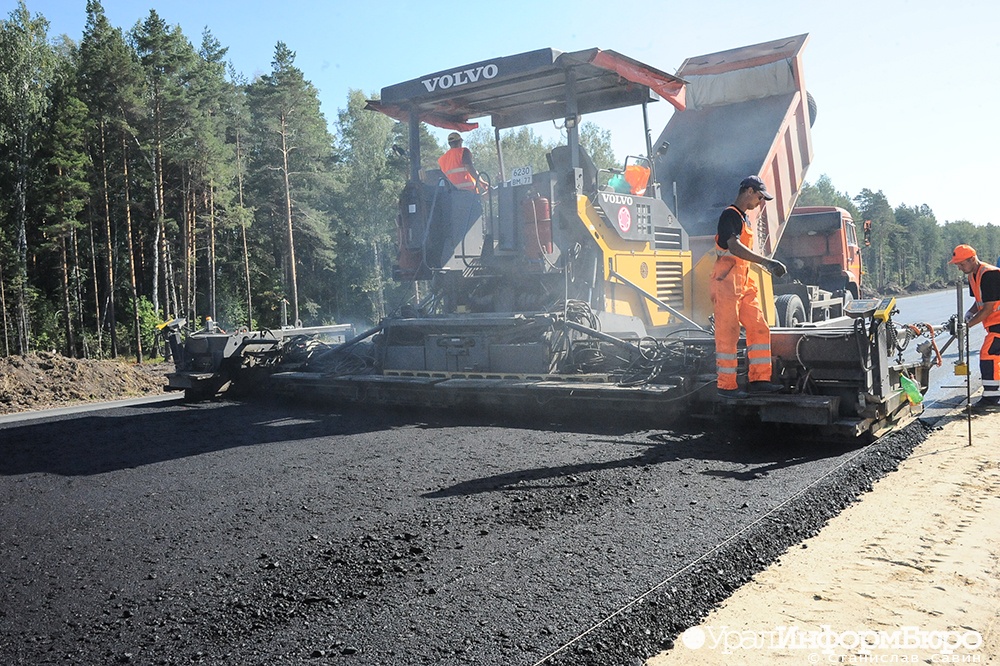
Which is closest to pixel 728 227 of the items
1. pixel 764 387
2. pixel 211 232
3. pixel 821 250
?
pixel 764 387

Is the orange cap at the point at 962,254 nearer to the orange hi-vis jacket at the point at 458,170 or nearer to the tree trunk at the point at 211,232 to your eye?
the orange hi-vis jacket at the point at 458,170

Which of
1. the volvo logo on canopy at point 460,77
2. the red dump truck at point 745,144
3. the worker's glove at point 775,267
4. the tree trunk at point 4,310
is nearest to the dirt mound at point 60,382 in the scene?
the volvo logo on canopy at point 460,77

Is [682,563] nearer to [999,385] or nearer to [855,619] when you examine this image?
[855,619]

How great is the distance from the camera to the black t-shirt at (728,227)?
5.13 metres

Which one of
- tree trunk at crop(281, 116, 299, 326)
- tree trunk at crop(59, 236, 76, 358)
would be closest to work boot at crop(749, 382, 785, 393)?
tree trunk at crop(281, 116, 299, 326)

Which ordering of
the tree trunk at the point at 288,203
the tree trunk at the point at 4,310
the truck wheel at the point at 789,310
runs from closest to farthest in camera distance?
1. the truck wheel at the point at 789,310
2. the tree trunk at the point at 4,310
3. the tree trunk at the point at 288,203

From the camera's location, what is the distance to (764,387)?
5.06 meters

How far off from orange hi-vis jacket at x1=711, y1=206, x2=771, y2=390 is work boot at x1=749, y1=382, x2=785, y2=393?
0.09 ft

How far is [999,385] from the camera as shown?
276 inches

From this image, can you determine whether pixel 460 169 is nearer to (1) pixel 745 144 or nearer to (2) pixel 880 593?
(1) pixel 745 144

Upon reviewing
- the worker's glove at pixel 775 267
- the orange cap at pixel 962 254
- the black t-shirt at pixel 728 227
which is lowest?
the worker's glove at pixel 775 267

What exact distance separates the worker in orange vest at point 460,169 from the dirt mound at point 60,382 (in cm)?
732

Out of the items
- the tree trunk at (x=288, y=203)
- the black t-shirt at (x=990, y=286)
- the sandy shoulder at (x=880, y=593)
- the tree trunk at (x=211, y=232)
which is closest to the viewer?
the sandy shoulder at (x=880, y=593)

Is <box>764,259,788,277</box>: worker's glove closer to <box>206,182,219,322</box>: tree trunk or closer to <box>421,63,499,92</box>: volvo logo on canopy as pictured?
<box>421,63,499,92</box>: volvo logo on canopy
